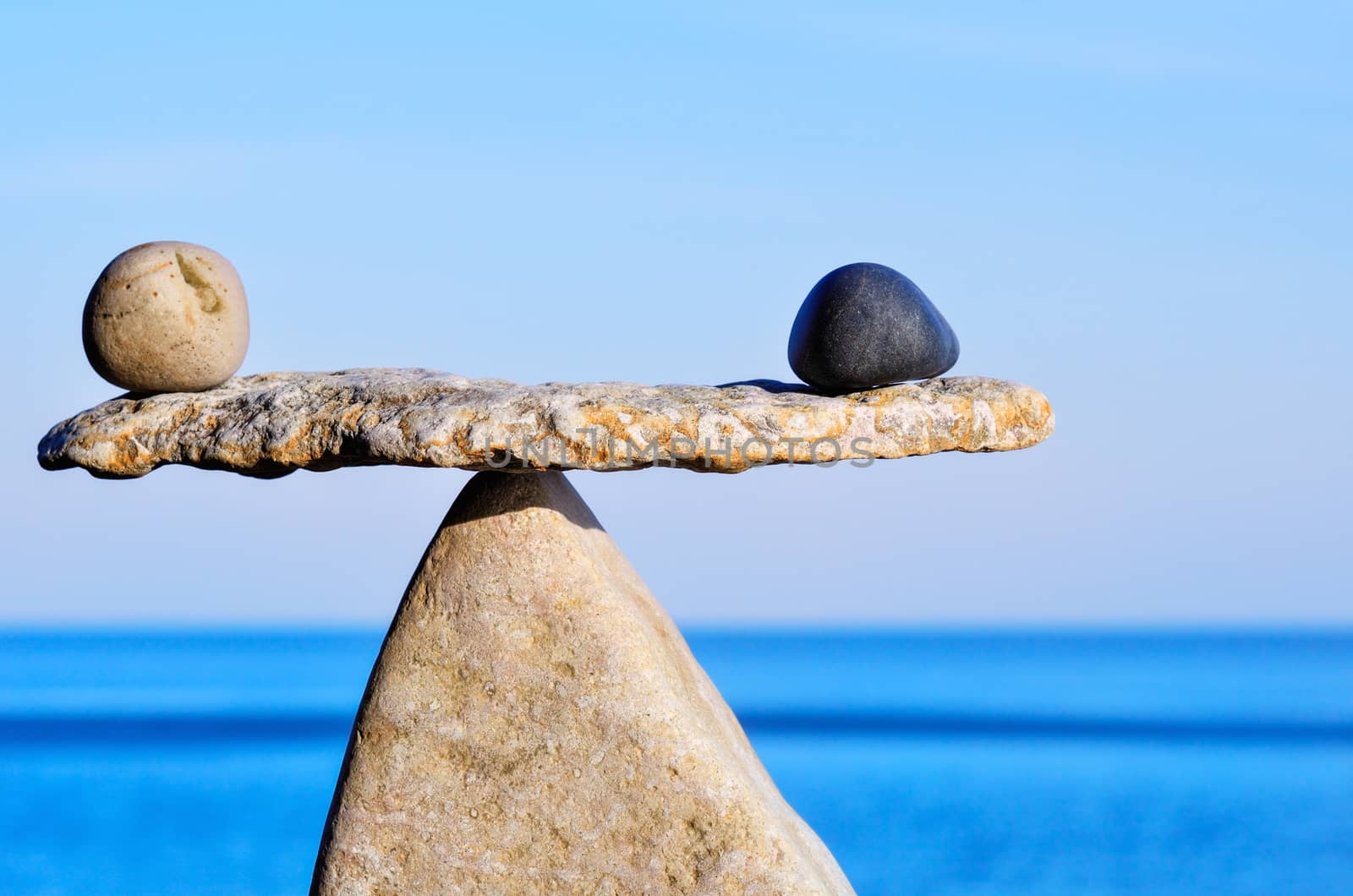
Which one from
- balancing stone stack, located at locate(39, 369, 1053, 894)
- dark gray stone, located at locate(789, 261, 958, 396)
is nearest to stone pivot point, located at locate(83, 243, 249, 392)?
balancing stone stack, located at locate(39, 369, 1053, 894)

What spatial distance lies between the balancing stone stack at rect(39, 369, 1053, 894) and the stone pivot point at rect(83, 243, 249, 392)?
4.1 inches

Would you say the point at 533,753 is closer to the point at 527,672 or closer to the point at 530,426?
the point at 527,672

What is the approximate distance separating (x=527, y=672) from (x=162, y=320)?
184cm

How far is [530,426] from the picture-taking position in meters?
4.38

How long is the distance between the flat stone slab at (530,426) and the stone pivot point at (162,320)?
0.35 ft

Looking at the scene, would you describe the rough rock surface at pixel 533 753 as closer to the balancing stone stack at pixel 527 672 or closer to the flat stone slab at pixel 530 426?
the balancing stone stack at pixel 527 672

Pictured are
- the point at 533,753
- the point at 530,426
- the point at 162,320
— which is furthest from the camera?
the point at 162,320

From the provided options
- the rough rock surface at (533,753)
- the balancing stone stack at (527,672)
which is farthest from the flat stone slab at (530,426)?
the rough rock surface at (533,753)

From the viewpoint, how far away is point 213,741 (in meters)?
16.6

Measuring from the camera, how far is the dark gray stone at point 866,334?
4977mm

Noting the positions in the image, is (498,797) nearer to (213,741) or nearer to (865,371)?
(865,371)

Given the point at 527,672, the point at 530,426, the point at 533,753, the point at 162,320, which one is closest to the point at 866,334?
the point at 530,426

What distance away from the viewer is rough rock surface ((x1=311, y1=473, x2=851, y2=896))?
15.8 feet

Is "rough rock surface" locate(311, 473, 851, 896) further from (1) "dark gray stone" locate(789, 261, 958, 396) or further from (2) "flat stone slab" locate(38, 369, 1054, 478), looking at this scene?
(1) "dark gray stone" locate(789, 261, 958, 396)
